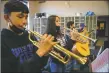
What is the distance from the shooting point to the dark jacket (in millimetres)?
762

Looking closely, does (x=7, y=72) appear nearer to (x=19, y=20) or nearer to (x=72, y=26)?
(x=19, y=20)

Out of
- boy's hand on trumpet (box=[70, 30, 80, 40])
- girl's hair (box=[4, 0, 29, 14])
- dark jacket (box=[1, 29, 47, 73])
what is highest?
girl's hair (box=[4, 0, 29, 14])

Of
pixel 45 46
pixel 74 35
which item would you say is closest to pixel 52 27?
pixel 74 35

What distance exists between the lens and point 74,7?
9.25 feet

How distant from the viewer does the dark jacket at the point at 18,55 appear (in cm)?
76

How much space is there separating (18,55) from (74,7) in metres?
2.02

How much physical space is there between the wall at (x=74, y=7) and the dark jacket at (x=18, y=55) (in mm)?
1838

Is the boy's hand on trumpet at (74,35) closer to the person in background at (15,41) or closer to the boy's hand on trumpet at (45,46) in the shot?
the person in background at (15,41)

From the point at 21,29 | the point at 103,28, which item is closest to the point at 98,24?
the point at 103,28

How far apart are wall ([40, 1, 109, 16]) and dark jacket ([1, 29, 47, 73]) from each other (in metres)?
1.84

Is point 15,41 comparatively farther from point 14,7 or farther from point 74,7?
point 74,7

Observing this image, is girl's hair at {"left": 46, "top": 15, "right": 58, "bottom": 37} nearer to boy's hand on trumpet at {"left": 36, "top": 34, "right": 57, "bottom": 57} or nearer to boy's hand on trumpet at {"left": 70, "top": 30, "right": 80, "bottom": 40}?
boy's hand on trumpet at {"left": 70, "top": 30, "right": 80, "bottom": 40}

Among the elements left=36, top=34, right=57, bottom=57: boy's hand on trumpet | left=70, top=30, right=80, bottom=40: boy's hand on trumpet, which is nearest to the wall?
left=70, top=30, right=80, bottom=40: boy's hand on trumpet

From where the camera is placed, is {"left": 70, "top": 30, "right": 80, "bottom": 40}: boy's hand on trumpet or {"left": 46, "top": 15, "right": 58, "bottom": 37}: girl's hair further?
{"left": 70, "top": 30, "right": 80, "bottom": 40}: boy's hand on trumpet
